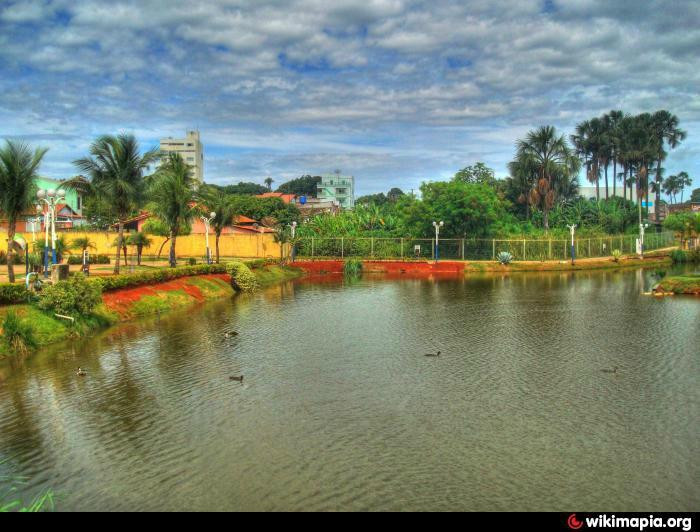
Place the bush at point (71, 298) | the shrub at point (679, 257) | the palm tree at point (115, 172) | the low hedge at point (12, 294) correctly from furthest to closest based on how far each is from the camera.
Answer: the shrub at point (679, 257), the palm tree at point (115, 172), the bush at point (71, 298), the low hedge at point (12, 294)

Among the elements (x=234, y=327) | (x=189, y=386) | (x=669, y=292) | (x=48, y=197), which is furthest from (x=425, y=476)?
(x=669, y=292)

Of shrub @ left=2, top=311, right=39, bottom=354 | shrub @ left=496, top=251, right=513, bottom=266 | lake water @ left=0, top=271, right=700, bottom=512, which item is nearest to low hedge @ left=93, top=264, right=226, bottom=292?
lake water @ left=0, top=271, right=700, bottom=512

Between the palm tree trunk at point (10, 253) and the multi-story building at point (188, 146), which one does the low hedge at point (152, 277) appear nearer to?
the palm tree trunk at point (10, 253)

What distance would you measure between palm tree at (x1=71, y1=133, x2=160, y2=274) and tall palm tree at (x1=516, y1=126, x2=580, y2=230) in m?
48.3

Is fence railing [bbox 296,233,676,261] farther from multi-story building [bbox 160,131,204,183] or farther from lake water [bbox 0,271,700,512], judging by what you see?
multi-story building [bbox 160,131,204,183]

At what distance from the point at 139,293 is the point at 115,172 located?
786 cm

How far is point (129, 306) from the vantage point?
2877 centimetres

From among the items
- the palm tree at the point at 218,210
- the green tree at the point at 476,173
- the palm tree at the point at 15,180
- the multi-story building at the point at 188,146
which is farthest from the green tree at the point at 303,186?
the palm tree at the point at 15,180

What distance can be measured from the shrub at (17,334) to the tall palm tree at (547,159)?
58.5 metres

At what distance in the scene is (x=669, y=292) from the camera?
1438 inches

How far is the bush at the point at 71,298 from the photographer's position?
76.8 ft

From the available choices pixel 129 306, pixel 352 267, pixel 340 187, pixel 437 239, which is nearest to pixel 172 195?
pixel 129 306

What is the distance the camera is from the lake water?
10305 mm

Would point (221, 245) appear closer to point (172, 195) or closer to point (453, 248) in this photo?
point (172, 195)
